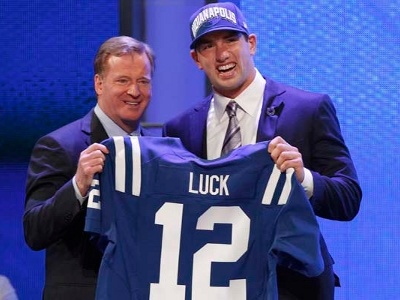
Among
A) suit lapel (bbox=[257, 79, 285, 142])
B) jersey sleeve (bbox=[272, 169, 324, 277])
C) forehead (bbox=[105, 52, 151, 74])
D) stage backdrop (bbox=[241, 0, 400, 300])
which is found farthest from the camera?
stage backdrop (bbox=[241, 0, 400, 300])

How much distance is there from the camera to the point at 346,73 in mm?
2879

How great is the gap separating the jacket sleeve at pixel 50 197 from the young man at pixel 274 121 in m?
0.38

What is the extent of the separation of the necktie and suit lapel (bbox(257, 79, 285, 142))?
0.07m

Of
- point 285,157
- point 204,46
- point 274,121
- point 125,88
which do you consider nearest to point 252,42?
point 204,46

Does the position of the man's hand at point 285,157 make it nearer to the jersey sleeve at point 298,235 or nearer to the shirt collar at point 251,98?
the jersey sleeve at point 298,235

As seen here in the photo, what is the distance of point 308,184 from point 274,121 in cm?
25

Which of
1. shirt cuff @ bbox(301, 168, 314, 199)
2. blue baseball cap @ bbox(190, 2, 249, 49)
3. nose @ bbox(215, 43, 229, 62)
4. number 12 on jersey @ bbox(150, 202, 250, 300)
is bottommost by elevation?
number 12 on jersey @ bbox(150, 202, 250, 300)

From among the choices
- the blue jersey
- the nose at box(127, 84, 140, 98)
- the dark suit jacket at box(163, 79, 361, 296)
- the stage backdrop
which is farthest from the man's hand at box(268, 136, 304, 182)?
the stage backdrop

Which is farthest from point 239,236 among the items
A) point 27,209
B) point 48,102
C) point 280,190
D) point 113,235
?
point 48,102

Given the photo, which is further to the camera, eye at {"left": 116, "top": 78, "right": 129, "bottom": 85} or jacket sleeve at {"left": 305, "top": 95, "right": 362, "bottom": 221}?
eye at {"left": 116, "top": 78, "right": 129, "bottom": 85}

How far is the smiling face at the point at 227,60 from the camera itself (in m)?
2.17

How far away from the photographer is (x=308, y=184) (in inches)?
77.5

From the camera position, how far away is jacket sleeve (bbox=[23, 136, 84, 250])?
6.58 feet

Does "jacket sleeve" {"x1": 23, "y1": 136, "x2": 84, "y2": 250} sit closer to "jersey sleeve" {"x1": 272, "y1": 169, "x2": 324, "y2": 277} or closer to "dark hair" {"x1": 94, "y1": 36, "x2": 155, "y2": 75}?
"dark hair" {"x1": 94, "y1": 36, "x2": 155, "y2": 75}
